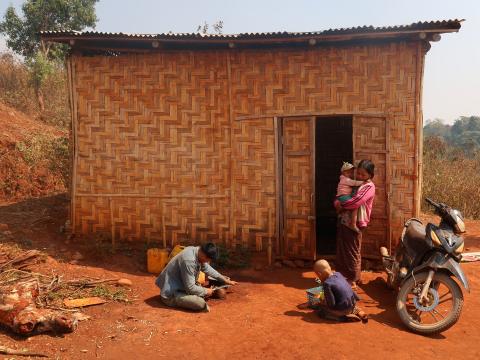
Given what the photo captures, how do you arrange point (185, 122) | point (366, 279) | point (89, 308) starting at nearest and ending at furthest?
point (89, 308), point (366, 279), point (185, 122)

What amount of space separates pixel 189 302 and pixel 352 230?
2.28 m

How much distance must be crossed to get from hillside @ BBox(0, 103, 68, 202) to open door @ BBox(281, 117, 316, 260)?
20.0 ft

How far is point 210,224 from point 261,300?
182cm

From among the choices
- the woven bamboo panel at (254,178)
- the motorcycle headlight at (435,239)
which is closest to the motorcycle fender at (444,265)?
the motorcycle headlight at (435,239)

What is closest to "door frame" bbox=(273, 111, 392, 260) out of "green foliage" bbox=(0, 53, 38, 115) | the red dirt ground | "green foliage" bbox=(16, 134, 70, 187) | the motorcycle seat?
the red dirt ground

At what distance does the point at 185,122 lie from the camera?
22.3 ft

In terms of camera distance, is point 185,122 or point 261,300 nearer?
point 261,300

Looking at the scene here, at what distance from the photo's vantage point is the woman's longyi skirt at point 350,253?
5680mm

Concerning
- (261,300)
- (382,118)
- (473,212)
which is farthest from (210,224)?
(473,212)

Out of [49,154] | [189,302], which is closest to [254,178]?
[189,302]

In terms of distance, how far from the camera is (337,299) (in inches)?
182

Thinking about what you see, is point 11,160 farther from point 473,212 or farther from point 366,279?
point 473,212

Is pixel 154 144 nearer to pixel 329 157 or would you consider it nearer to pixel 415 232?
pixel 415 232

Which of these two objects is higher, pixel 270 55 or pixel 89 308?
pixel 270 55
